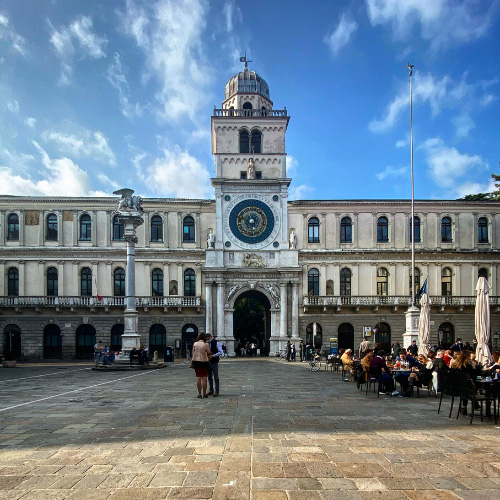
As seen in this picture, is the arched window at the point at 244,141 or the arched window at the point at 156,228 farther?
the arched window at the point at 244,141

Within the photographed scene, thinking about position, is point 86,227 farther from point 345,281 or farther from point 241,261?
point 345,281

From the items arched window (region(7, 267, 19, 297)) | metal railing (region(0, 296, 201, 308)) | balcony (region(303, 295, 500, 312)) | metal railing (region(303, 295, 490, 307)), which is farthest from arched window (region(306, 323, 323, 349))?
arched window (region(7, 267, 19, 297))

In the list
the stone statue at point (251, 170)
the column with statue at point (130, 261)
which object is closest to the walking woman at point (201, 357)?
the column with statue at point (130, 261)

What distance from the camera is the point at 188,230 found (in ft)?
156

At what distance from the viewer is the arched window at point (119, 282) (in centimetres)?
4600

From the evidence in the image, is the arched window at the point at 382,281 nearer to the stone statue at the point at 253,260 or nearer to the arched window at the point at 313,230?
the arched window at the point at 313,230

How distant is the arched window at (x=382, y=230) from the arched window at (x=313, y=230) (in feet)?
19.1

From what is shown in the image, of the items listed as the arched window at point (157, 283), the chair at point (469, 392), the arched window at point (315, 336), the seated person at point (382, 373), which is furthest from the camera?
the arched window at point (157, 283)

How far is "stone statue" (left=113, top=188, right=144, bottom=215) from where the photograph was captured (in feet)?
109

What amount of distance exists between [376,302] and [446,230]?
10.0 m

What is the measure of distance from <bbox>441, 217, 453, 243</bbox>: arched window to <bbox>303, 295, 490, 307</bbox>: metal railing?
18.1 ft

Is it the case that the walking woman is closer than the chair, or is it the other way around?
the chair

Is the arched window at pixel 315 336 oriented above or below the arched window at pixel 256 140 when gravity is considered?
below

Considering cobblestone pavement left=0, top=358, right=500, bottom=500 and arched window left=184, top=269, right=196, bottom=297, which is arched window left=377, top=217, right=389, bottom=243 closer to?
arched window left=184, top=269, right=196, bottom=297
